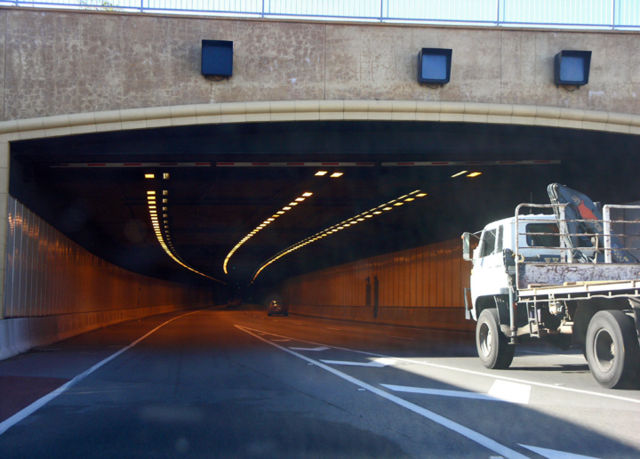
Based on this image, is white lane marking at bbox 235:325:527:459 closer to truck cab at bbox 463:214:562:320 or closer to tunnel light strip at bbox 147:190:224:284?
truck cab at bbox 463:214:562:320

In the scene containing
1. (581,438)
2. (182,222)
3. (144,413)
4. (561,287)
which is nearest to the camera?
(581,438)

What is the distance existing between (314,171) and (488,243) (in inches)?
317

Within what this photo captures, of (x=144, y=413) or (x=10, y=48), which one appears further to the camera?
(x=10, y=48)

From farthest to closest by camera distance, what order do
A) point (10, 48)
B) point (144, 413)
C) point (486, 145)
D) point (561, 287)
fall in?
1. point (486, 145)
2. point (10, 48)
3. point (561, 287)
4. point (144, 413)

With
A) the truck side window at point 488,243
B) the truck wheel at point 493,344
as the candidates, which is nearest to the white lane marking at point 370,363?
the truck wheel at point 493,344

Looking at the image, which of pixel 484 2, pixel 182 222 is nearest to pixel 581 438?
pixel 484 2

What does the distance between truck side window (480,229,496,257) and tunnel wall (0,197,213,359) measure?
35.8 feet

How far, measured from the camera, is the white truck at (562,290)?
11.6 metres

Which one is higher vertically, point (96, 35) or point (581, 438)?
point (96, 35)

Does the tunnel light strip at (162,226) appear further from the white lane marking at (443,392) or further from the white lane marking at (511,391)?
the white lane marking at (511,391)

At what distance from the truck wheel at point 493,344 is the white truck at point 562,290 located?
0.02 metres

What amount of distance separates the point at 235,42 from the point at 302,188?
29.9ft

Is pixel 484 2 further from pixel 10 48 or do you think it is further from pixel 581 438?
pixel 581 438

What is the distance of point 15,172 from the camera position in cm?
2036
